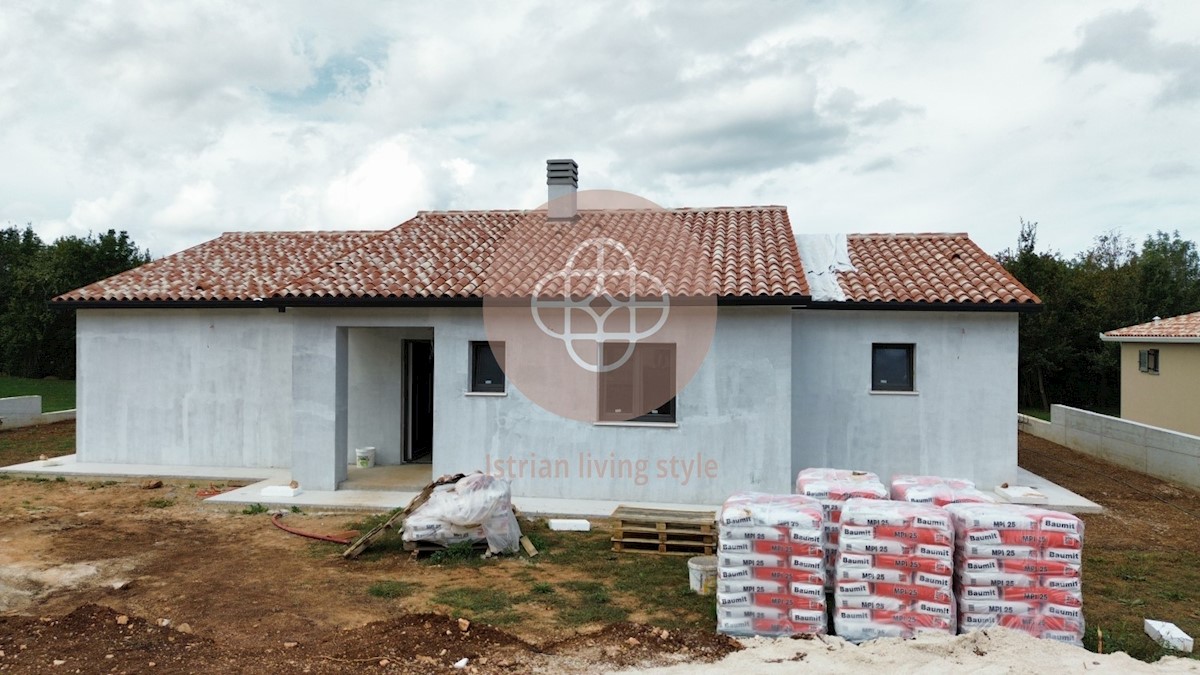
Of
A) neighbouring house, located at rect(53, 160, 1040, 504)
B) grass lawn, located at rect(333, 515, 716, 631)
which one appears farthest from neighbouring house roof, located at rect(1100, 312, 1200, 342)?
grass lawn, located at rect(333, 515, 716, 631)

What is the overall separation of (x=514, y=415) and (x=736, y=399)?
348 centimetres

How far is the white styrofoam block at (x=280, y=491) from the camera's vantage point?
12.1m

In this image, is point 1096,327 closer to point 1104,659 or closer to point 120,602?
point 1104,659

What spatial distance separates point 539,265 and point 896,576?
26.5ft

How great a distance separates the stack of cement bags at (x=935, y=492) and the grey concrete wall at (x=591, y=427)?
10.8ft

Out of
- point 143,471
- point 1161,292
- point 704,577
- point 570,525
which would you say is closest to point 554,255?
point 570,525

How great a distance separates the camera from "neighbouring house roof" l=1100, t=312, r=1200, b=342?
63.8ft

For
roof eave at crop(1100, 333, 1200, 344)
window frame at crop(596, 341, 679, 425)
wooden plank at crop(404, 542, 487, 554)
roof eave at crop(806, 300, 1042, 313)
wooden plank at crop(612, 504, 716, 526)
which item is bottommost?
wooden plank at crop(404, 542, 487, 554)

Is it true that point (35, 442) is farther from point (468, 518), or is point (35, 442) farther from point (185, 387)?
point (468, 518)

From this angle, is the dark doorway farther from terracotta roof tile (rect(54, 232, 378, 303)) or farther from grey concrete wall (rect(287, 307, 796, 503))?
terracotta roof tile (rect(54, 232, 378, 303))

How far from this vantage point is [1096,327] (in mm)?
30156

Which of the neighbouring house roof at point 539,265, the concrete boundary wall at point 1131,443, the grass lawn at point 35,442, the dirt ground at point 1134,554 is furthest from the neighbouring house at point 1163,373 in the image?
the grass lawn at point 35,442

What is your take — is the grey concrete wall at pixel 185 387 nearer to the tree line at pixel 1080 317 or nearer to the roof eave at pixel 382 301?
the roof eave at pixel 382 301

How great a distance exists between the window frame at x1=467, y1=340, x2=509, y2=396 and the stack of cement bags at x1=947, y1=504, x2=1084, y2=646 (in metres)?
7.43
